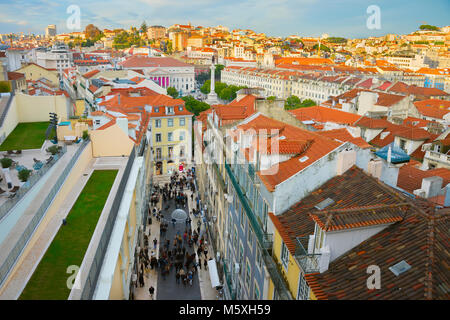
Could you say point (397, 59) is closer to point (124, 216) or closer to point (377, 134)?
point (377, 134)

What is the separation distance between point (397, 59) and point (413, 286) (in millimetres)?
165849

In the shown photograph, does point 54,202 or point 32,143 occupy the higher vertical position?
point 32,143

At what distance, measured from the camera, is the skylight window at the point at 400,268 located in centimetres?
856

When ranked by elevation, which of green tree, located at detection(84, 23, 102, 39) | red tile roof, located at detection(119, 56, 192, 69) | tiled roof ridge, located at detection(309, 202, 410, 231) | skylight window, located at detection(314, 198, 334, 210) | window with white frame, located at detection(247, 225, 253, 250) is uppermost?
green tree, located at detection(84, 23, 102, 39)

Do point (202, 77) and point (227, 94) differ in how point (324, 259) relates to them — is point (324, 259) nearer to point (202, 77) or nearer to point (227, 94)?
point (227, 94)

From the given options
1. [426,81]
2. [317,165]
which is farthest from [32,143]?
[426,81]

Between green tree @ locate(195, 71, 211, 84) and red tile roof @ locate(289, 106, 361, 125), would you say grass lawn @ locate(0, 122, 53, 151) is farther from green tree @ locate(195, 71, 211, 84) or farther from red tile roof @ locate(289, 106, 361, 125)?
green tree @ locate(195, 71, 211, 84)

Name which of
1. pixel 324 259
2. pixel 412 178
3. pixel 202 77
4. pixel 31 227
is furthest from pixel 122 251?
pixel 202 77

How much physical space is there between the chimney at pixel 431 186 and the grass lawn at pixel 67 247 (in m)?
13.2

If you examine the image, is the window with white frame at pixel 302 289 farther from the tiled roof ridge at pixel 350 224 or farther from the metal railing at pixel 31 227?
the metal railing at pixel 31 227

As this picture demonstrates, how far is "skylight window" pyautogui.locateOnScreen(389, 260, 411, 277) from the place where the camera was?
8.56 metres

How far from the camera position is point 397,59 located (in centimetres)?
15275

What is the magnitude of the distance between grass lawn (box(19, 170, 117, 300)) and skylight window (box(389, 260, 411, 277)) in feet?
30.3

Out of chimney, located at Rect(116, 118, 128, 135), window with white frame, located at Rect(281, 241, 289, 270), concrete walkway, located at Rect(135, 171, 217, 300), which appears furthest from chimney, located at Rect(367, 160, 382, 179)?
chimney, located at Rect(116, 118, 128, 135)
